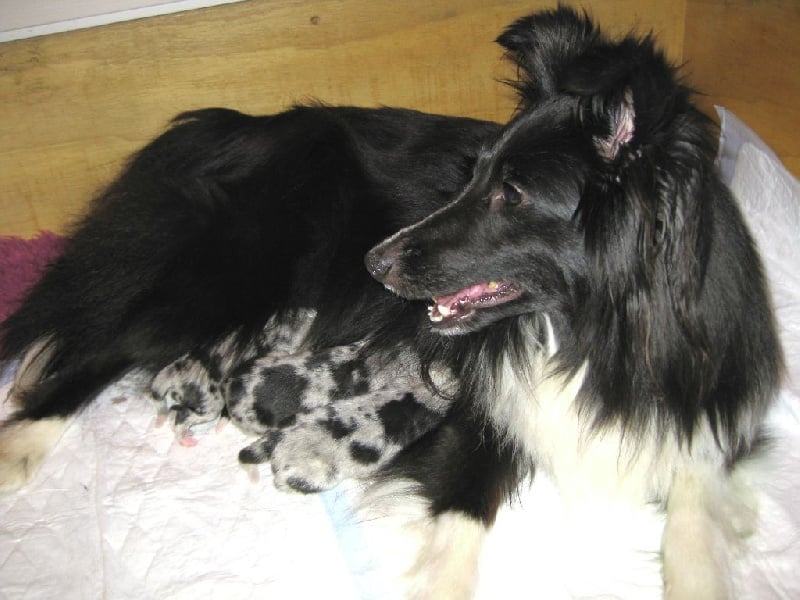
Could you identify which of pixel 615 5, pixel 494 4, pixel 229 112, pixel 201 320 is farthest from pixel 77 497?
pixel 615 5

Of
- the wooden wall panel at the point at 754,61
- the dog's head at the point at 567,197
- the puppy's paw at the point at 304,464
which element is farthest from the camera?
the wooden wall panel at the point at 754,61

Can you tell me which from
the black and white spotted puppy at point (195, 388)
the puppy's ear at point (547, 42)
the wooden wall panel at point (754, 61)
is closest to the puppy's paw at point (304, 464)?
the black and white spotted puppy at point (195, 388)

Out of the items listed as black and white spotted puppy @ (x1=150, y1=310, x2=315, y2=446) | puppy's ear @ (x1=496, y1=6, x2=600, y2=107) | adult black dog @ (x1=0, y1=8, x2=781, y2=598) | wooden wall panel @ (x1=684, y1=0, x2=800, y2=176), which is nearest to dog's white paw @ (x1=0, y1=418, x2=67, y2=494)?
adult black dog @ (x1=0, y1=8, x2=781, y2=598)

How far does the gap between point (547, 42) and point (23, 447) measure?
2.06 meters

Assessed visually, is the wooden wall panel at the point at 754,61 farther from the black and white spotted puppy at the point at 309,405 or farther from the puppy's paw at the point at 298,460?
the puppy's paw at the point at 298,460

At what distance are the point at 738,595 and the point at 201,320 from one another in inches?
73.2

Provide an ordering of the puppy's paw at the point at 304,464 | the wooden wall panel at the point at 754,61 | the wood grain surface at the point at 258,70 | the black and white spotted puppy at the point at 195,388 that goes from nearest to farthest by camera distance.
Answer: the puppy's paw at the point at 304,464 < the black and white spotted puppy at the point at 195,388 < the wooden wall panel at the point at 754,61 < the wood grain surface at the point at 258,70

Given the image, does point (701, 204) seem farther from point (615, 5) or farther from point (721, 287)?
point (615, 5)

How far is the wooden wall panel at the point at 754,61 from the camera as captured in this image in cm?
308

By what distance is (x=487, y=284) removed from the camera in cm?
217

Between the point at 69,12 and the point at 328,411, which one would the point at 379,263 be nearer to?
the point at 328,411

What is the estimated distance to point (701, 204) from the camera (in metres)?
1.68

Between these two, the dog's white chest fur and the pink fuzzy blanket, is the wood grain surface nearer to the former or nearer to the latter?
the pink fuzzy blanket

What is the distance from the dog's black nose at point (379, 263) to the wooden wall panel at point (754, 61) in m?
1.78
